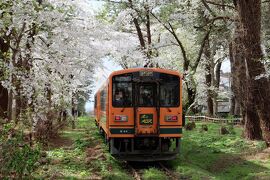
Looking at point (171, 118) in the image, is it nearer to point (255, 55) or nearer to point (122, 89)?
point (122, 89)

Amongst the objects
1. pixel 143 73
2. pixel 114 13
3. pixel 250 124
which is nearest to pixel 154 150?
pixel 143 73

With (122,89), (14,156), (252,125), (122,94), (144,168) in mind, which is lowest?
(144,168)

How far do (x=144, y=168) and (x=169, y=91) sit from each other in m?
2.36

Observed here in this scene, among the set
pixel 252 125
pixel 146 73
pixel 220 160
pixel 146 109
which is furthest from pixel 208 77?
pixel 146 109

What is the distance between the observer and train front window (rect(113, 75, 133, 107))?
11.8 m

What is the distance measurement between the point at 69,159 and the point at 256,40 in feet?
22.7

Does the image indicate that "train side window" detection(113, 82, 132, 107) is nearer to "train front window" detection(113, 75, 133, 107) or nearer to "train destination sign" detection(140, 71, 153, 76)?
"train front window" detection(113, 75, 133, 107)

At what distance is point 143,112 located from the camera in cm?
1176

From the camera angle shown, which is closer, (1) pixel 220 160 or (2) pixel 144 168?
(2) pixel 144 168

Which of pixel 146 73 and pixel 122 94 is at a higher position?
pixel 146 73

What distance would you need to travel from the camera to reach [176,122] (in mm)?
11969

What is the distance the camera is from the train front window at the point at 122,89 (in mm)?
11844

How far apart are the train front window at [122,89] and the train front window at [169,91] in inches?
37.1

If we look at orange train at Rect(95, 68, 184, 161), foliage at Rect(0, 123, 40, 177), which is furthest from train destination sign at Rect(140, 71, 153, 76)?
foliage at Rect(0, 123, 40, 177)
